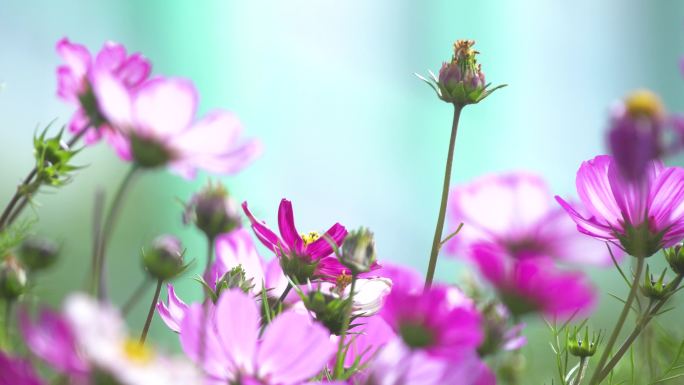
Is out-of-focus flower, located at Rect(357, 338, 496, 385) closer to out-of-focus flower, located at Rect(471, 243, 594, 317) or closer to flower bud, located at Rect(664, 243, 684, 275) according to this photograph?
out-of-focus flower, located at Rect(471, 243, 594, 317)

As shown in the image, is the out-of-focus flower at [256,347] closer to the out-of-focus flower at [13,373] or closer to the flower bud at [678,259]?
the out-of-focus flower at [13,373]

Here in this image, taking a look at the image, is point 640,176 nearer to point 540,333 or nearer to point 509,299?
point 509,299

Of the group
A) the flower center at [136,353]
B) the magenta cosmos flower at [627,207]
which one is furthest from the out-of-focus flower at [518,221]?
the flower center at [136,353]

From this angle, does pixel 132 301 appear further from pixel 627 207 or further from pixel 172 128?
pixel 627 207

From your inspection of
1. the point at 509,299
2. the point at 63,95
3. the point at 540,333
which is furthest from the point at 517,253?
the point at 540,333

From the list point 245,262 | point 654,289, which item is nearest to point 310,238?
point 245,262

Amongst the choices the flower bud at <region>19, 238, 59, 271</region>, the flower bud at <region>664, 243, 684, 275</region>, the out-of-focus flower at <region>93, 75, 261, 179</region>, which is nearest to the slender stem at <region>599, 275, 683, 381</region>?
the flower bud at <region>664, 243, 684, 275</region>

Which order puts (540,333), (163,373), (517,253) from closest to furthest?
(163,373)
(517,253)
(540,333)

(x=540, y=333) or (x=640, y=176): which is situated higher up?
(x=640, y=176)
